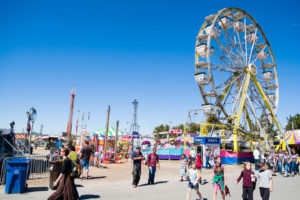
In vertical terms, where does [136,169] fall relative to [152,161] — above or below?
below

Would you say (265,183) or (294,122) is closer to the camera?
(265,183)

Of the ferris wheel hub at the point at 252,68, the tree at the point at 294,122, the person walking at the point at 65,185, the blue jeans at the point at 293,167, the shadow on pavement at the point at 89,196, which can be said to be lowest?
the shadow on pavement at the point at 89,196

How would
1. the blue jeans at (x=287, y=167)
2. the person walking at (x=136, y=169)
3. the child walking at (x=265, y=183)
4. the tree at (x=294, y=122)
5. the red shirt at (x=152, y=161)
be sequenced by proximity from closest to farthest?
the child walking at (x=265, y=183) < the person walking at (x=136, y=169) < the red shirt at (x=152, y=161) < the blue jeans at (x=287, y=167) < the tree at (x=294, y=122)

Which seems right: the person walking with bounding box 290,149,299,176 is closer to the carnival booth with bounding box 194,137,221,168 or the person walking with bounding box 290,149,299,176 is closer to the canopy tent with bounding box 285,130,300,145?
the carnival booth with bounding box 194,137,221,168

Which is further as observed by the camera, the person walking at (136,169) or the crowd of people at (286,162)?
the crowd of people at (286,162)

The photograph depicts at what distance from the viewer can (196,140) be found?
1867cm

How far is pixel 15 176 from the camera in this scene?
7.62 m

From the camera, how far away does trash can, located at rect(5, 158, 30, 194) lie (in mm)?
7523

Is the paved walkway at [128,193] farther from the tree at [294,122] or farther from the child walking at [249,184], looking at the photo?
the tree at [294,122]

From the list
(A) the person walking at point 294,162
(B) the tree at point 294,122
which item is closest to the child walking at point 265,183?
(A) the person walking at point 294,162

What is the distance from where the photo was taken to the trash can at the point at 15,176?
296 inches

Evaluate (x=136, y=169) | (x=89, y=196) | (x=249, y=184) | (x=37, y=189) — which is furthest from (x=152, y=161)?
(x=249, y=184)

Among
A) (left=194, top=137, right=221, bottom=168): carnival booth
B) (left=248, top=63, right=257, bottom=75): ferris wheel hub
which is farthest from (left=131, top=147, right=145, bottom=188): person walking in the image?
(left=248, top=63, right=257, bottom=75): ferris wheel hub

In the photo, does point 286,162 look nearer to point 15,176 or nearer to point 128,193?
point 128,193
